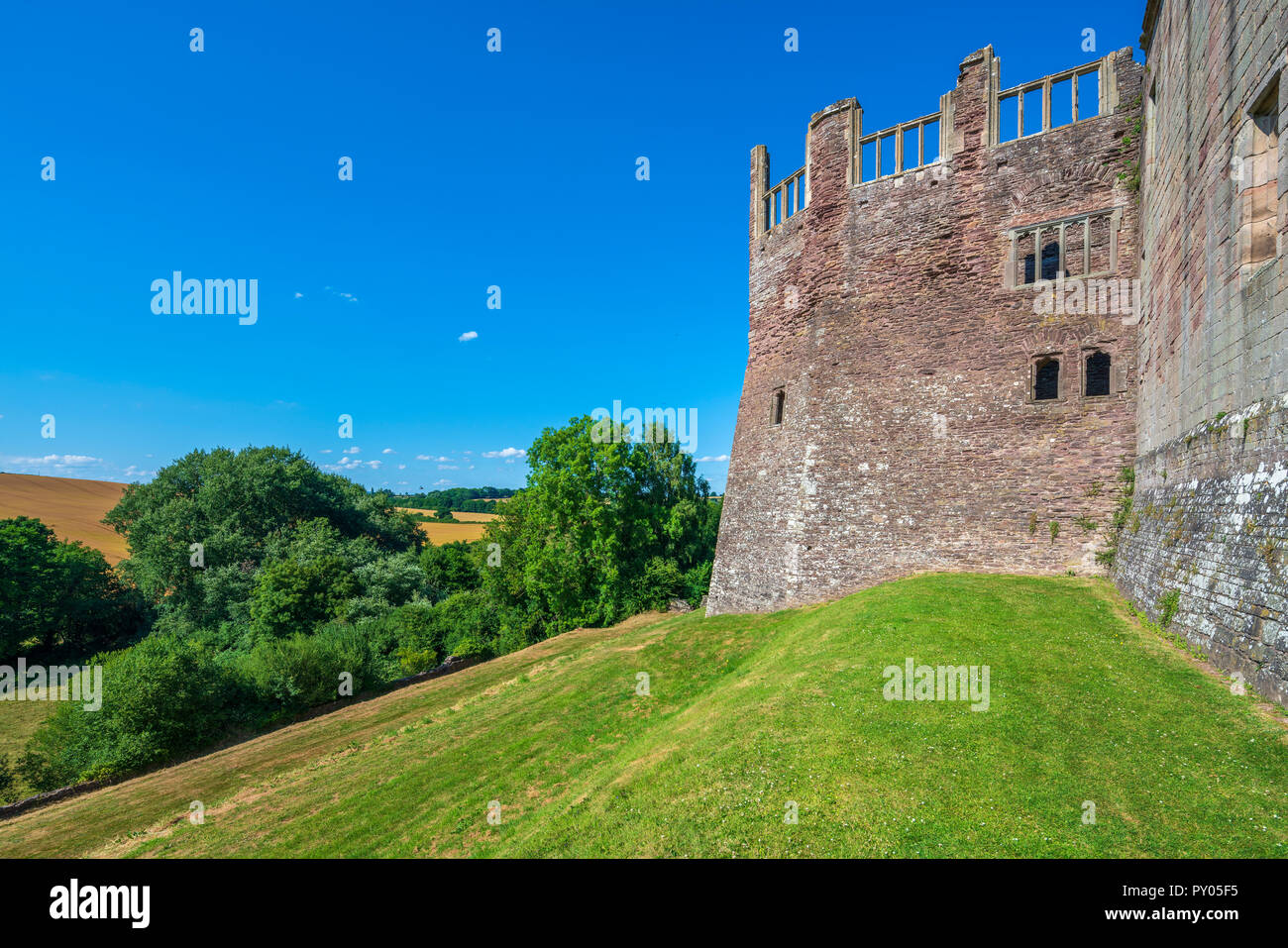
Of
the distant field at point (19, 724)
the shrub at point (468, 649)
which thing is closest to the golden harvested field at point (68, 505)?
the distant field at point (19, 724)

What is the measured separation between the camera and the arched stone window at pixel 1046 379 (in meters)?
16.2

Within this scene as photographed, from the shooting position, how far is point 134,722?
2005 centimetres

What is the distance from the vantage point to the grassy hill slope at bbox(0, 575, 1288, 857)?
595cm

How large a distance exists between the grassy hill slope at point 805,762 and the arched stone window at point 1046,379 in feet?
18.3

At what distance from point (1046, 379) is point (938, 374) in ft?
9.20

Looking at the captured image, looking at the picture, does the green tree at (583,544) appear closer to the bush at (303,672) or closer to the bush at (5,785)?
the bush at (303,672)

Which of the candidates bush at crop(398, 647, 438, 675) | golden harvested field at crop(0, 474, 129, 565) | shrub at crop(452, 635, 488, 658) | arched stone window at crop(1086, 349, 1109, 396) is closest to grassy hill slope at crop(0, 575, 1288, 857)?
arched stone window at crop(1086, 349, 1109, 396)

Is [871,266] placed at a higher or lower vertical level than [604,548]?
higher

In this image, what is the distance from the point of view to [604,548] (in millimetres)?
32719

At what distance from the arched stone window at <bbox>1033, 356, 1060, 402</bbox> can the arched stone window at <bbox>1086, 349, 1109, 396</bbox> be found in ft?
2.74

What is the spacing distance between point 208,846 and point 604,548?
72.8 feet

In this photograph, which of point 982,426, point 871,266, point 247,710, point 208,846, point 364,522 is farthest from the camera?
point 364,522
